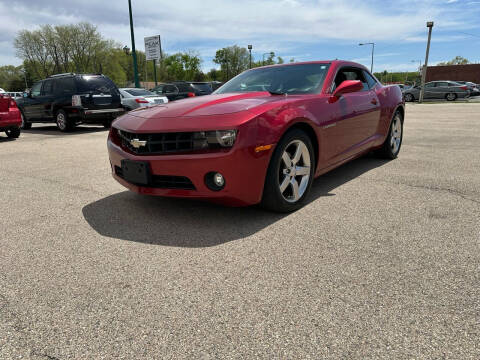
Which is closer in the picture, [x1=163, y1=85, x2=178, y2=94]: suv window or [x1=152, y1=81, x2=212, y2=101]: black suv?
[x1=152, y1=81, x2=212, y2=101]: black suv

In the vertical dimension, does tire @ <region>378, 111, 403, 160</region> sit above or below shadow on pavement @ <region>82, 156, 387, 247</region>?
above

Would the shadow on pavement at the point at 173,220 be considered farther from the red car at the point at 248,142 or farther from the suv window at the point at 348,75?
the suv window at the point at 348,75

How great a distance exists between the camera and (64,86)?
10469 mm

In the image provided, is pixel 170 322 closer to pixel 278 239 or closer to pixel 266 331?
pixel 266 331

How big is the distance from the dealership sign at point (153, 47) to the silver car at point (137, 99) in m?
16.7

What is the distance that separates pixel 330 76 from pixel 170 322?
3.05m

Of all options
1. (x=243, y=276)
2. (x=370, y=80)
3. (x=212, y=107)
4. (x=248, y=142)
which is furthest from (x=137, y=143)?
(x=370, y=80)

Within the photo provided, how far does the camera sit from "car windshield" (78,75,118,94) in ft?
33.7

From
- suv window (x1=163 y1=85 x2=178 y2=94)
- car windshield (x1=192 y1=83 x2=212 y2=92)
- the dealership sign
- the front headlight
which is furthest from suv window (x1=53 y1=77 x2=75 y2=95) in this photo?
the dealership sign

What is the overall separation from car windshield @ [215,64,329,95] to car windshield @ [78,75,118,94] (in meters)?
7.42

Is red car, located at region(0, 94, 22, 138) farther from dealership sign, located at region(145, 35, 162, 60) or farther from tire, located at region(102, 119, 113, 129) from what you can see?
dealership sign, located at region(145, 35, 162, 60)

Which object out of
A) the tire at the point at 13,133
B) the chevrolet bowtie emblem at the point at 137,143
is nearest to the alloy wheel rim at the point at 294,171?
the chevrolet bowtie emblem at the point at 137,143

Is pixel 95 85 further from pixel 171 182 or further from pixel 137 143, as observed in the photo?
pixel 171 182

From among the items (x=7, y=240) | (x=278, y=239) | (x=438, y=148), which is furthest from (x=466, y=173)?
(x=7, y=240)
